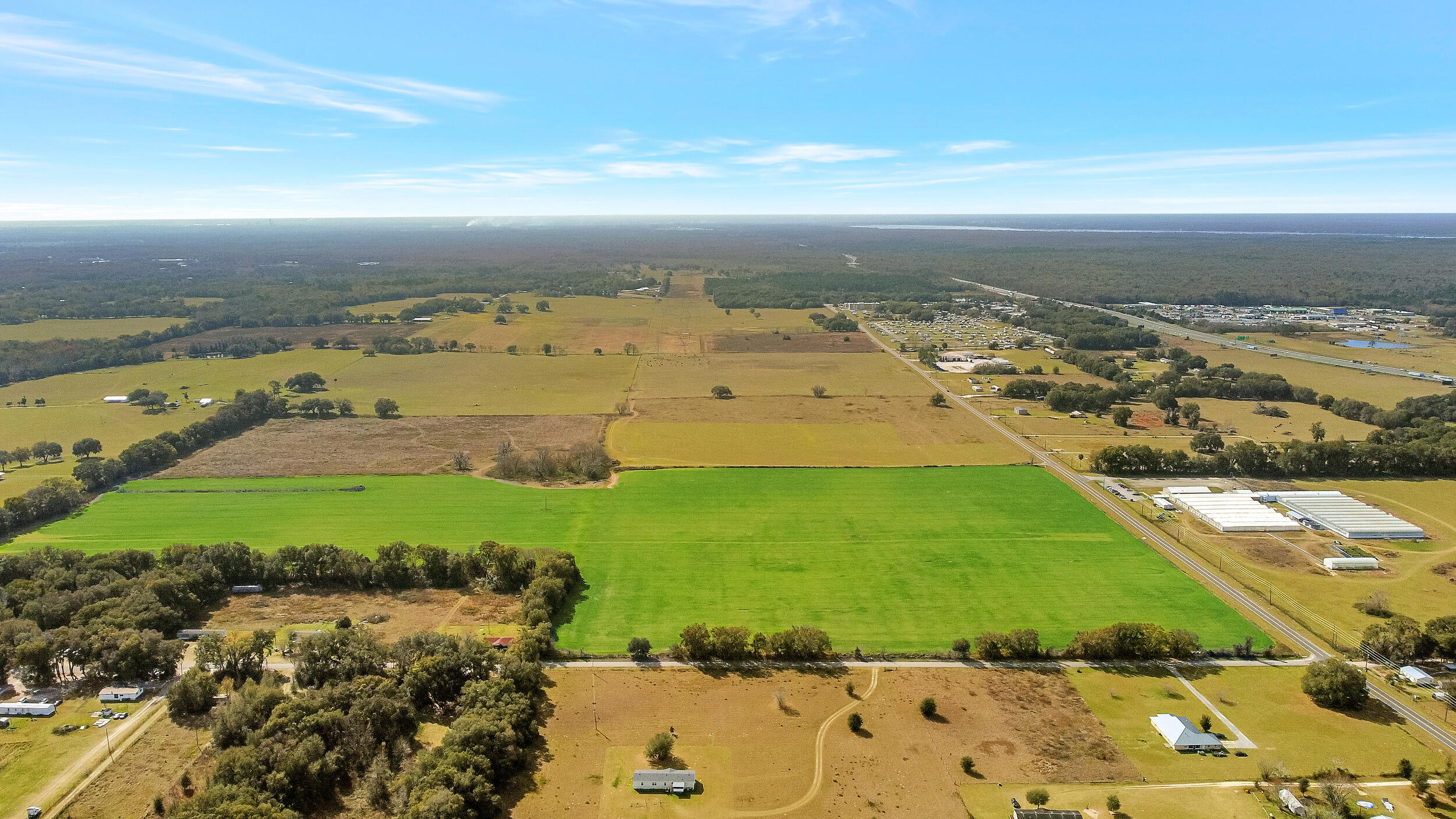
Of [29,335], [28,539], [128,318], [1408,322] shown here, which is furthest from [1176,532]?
[128,318]

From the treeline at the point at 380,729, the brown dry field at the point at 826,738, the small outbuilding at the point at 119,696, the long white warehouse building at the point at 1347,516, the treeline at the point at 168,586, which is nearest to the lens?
the treeline at the point at 380,729

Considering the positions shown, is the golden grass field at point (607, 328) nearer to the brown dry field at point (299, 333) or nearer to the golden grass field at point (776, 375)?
the brown dry field at point (299, 333)

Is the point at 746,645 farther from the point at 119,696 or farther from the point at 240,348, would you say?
the point at 240,348

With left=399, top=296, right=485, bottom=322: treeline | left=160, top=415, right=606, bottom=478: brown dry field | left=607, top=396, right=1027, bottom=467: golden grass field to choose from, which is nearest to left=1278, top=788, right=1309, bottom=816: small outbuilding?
left=607, top=396, right=1027, bottom=467: golden grass field

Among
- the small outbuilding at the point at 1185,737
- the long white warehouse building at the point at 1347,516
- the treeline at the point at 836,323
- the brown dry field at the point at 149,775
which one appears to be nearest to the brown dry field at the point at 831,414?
the long white warehouse building at the point at 1347,516

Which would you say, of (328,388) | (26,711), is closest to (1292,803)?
(26,711)

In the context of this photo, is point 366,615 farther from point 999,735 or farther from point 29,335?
point 29,335
